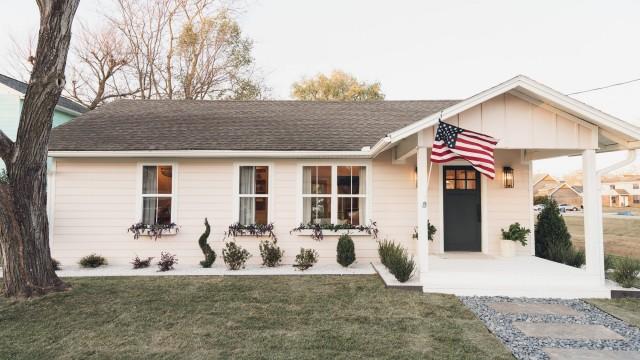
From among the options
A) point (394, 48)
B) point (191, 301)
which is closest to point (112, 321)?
point (191, 301)

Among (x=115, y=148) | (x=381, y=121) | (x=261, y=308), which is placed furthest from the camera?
(x=381, y=121)

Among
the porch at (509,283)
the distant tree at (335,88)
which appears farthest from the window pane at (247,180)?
the distant tree at (335,88)

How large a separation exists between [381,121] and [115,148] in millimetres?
6513

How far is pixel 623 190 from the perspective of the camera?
53469 millimetres

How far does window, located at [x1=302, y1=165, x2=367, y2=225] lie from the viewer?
27.5ft

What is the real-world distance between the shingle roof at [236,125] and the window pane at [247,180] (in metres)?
0.56

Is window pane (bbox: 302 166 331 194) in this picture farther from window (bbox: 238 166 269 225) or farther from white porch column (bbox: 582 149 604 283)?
white porch column (bbox: 582 149 604 283)

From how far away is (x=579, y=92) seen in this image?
16875 mm

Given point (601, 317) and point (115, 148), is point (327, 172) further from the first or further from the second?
point (601, 317)

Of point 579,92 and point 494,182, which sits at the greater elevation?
point 579,92

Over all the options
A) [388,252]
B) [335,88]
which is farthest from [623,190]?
[388,252]

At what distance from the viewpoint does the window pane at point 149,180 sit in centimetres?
834

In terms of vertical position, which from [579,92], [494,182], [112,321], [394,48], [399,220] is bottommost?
[112,321]

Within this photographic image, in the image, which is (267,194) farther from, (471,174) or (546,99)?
(546,99)
